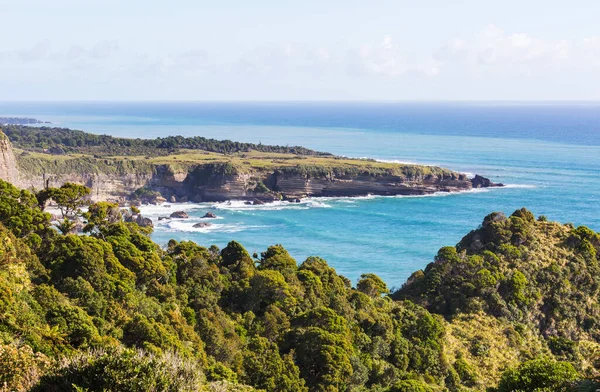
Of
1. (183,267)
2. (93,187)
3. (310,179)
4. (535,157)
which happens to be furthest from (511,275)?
(535,157)

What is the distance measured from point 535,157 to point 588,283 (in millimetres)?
114061

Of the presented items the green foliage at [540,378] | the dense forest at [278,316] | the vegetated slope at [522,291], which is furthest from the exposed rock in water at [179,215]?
the green foliage at [540,378]

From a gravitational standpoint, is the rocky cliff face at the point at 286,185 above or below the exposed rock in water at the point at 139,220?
above

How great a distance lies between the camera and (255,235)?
80.9 meters

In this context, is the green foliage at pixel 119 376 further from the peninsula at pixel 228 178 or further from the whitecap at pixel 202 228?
the peninsula at pixel 228 178

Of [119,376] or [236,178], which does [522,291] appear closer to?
[119,376]

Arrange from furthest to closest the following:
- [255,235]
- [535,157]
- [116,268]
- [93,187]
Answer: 1. [535,157]
2. [93,187]
3. [255,235]
4. [116,268]

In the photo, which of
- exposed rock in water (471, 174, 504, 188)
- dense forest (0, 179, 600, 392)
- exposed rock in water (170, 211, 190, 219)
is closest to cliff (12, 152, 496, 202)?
exposed rock in water (471, 174, 504, 188)

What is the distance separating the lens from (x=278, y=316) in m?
34.9

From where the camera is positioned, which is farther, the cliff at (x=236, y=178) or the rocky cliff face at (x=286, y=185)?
the rocky cliff face at (x=286, y=185)

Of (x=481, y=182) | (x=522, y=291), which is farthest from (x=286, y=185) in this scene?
(x=522, y=291)

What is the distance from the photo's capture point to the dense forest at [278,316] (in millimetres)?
20641

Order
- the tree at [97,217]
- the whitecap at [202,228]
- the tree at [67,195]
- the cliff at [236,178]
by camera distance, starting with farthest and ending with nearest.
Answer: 1. the cliff at [236,178]
2. the whitecap at [202,228]
3. the tree at [67,195]
4. the tree at [97,217]

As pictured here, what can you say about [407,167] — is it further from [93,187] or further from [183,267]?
[183,267]
